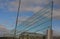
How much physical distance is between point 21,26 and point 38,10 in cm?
35

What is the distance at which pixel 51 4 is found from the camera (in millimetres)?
1681

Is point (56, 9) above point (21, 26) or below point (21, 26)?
above

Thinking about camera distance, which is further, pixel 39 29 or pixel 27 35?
pixel 27 35

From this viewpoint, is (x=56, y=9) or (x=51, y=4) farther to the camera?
(x=56, y=9)

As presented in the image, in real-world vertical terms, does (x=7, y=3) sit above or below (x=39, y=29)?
above

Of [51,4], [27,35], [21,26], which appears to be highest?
[51,4]

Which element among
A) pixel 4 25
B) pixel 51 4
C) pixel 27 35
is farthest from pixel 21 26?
pixel 51 4

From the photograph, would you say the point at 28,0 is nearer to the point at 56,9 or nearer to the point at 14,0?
the point at 14,0

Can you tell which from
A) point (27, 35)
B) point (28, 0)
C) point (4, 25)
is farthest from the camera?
A: point (27, 35)

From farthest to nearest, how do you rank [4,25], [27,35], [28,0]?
[27,35] → [28,0] → [4,25]

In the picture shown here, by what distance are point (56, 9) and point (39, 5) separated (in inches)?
10.7

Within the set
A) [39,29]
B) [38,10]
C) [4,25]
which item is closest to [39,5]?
[38,10]

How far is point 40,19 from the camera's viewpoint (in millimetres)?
1672

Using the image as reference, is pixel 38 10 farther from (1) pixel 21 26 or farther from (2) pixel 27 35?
(2) pixel 27 35
